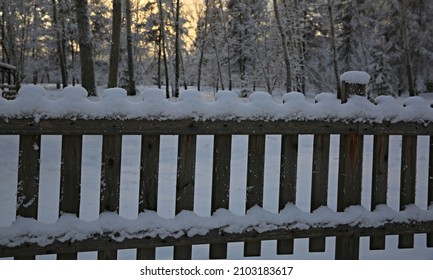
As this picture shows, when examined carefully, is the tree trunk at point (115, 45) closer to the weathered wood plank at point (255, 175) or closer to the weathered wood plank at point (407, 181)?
the weathered wood plank at point (255, 175)

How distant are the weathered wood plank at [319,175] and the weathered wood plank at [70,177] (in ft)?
5.81

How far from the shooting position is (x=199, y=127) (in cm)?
290

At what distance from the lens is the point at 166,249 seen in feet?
11.7

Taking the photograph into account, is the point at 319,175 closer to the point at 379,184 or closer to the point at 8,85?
the point at 379,184

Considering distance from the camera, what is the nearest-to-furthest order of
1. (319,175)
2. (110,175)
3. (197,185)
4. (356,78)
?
(110,175) < (319,175) < (356,78) < (197,185)

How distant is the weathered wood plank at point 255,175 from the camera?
10.2 ft

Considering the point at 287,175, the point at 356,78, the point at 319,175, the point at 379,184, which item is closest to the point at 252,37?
the point at 356,78

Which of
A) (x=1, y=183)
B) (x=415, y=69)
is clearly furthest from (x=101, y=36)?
(x=1, y=183)

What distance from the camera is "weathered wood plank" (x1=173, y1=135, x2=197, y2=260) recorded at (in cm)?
297

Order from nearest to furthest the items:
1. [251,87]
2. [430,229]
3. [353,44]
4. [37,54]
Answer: [430,229] < [251,87] < [353,44] < [37,54]

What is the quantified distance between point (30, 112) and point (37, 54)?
5220 cm

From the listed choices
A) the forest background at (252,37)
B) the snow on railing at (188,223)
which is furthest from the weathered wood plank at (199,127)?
the forest background at (252,37)

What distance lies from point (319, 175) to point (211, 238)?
101 centimetres

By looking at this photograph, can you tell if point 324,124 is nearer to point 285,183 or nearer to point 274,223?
point 285,183
